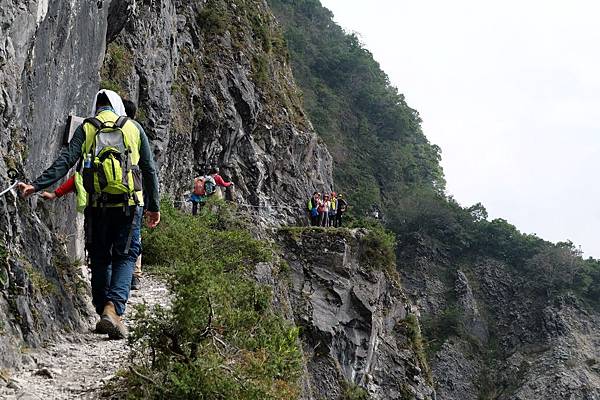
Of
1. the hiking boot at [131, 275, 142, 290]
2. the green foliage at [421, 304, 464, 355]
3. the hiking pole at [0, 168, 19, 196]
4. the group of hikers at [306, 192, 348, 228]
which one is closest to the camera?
the hiking pole at [0, 168, 19, 196]

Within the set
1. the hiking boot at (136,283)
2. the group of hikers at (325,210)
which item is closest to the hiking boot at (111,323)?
the hiking boot at (136,283)

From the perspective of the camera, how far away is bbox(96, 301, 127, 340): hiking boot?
4445 millimetres

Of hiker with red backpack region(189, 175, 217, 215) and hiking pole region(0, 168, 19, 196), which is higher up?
hiker with red backpack region(189, 175, 217, 215)

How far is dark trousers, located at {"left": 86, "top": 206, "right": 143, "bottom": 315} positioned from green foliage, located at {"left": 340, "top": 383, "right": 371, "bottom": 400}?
44.1 ft

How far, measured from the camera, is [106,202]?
425cm

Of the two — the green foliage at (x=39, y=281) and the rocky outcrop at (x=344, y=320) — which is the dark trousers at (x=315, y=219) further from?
the green foliage at (x=39, y=281)

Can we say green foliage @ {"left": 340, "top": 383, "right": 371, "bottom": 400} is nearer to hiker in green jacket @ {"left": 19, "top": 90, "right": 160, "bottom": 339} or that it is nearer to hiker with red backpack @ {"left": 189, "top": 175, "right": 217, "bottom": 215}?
hiker with red backpack @ {"left": 189, "top": 175, "right": 217, "bottom": 215}

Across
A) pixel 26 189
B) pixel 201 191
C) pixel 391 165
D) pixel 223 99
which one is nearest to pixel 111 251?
pixel 26 189

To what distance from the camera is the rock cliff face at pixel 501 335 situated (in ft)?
114

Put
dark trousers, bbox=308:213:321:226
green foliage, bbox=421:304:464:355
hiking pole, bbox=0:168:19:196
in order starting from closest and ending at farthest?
hiking pole, bbox=0:168:19:196 → dark trousers, bbox=308:213:321:226 → green foliage, bbox=421:304:464:355

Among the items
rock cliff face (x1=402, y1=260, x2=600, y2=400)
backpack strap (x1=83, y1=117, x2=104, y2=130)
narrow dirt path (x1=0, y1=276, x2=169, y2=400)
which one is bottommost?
rock cliff face (x1=402, y1=260, x2=600, y2=400)

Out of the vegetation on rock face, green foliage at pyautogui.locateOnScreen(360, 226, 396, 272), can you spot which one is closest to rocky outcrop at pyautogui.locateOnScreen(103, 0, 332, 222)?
green foliage at pyautogui.locateOnScreen(360, 226, 396, 272)

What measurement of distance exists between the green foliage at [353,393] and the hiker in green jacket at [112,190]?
1341 cm

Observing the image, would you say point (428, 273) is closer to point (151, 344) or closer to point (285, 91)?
point (285, 91)
